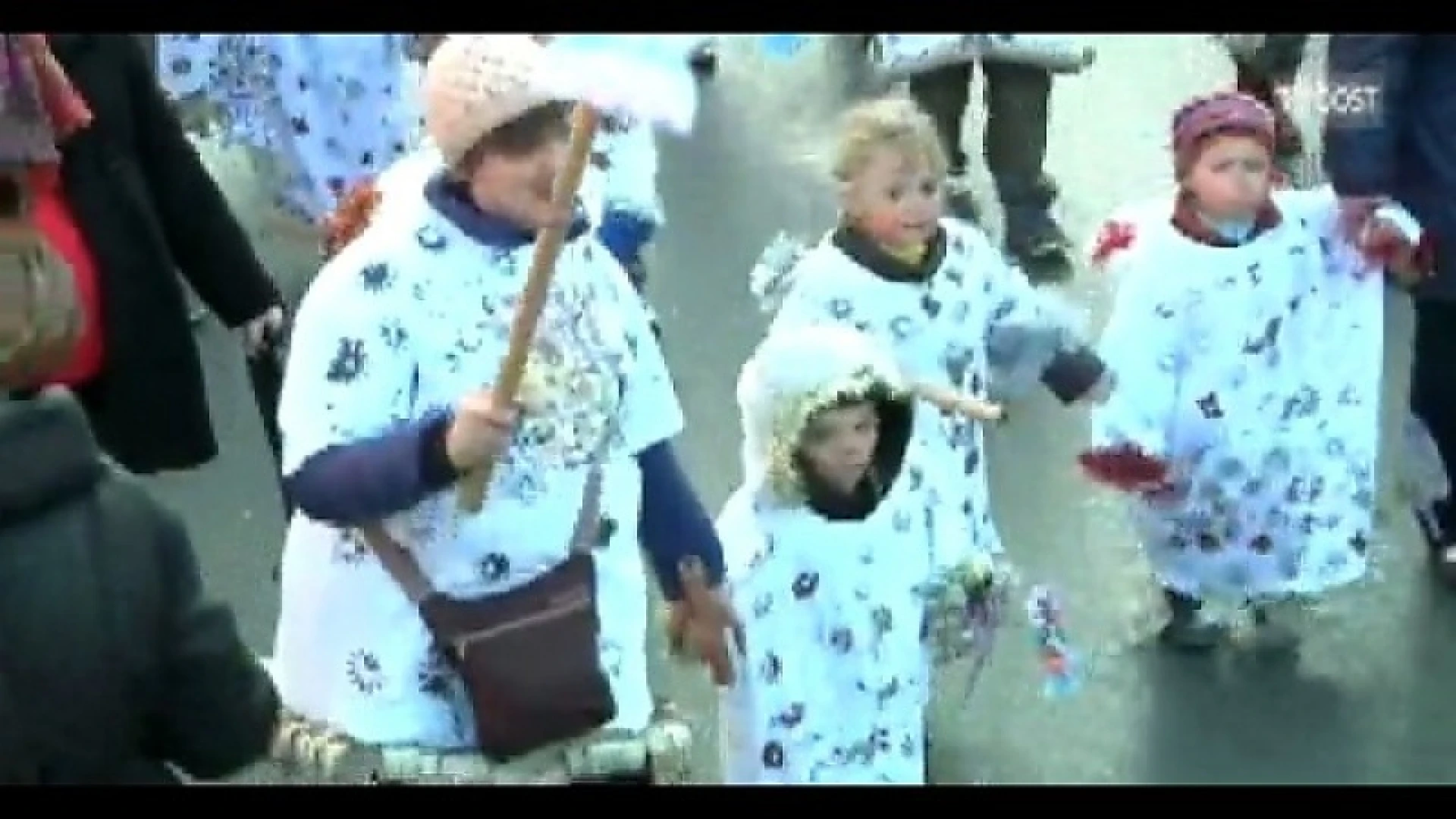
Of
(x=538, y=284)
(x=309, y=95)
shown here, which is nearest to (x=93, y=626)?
(x=538, y=284)

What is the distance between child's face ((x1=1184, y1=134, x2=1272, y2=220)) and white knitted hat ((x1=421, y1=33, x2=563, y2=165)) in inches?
55.3

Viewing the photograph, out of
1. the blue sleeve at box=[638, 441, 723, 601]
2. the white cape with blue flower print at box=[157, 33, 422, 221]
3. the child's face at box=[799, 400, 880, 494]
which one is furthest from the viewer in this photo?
the white cape with blue flower print at box=[157, 33, 422, 221]

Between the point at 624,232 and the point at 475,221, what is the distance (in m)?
1.51

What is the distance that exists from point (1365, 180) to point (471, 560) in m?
1.86

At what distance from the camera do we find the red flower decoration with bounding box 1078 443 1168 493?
4379 mm

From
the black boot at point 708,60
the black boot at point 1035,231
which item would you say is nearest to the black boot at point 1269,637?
the black boot at point 1035,231

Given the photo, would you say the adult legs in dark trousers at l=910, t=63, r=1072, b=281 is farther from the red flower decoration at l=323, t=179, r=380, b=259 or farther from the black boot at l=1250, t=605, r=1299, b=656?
the red flower decoration at l=323, t=179, r=380, b=259

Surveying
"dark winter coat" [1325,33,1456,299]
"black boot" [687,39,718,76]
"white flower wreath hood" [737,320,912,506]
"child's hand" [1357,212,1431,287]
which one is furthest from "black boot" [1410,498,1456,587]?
"black boot" [687,39,718,76]

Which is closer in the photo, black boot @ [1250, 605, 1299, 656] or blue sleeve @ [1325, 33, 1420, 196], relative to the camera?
blue sleeve @ [1325, 33, 1420, 196]

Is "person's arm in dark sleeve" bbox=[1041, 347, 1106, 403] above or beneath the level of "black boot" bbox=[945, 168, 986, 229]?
beneath

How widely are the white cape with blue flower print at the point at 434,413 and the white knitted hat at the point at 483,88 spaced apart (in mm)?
110

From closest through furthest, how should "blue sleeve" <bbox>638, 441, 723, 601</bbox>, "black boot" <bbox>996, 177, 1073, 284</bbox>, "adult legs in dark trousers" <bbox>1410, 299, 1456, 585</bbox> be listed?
"blue sleeve" <bbox>638, 441, 723, 601</bbox>, "adult legs in dark trousers" <bbox>1410, 299, 1456, 585</bbox>, "black boot" <bbox>996, 177, 1073, 284</bbox>

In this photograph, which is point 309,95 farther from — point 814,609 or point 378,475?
point 378,475
